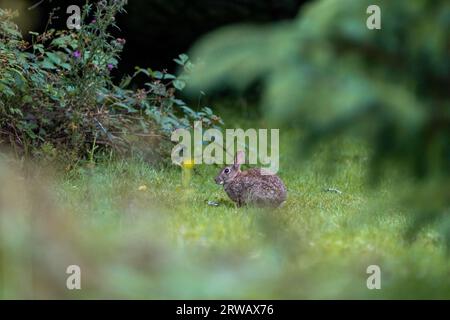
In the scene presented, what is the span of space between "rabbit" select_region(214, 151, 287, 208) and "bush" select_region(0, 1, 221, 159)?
1663 mm

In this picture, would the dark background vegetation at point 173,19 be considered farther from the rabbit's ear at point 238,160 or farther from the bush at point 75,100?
the rabbit's ear at point 238,160

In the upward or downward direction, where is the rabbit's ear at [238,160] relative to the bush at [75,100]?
downward

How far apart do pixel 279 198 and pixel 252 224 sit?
64.1 inches

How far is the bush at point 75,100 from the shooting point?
27.6 feet

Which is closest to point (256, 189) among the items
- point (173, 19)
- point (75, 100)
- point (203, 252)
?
point (75, 100)

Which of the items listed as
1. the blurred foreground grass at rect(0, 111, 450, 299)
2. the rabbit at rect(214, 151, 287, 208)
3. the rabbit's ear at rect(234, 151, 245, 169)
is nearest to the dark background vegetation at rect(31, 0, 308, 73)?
the rabbit's ear at rect(234, 151, 245, 169)

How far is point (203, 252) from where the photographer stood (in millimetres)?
4641

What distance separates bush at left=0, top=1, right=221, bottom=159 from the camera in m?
8.41

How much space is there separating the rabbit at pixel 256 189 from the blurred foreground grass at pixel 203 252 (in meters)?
0.83

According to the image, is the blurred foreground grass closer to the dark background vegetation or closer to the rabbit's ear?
the rabbit's ear

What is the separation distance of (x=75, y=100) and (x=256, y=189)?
7.88 feet

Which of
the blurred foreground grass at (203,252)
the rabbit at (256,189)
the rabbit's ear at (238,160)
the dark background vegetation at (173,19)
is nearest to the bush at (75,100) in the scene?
the rabbit's ear at (238,160)

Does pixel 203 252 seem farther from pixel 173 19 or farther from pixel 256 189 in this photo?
pixel 173 19

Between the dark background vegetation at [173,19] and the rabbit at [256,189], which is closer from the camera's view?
the rabbit at [256,189]
